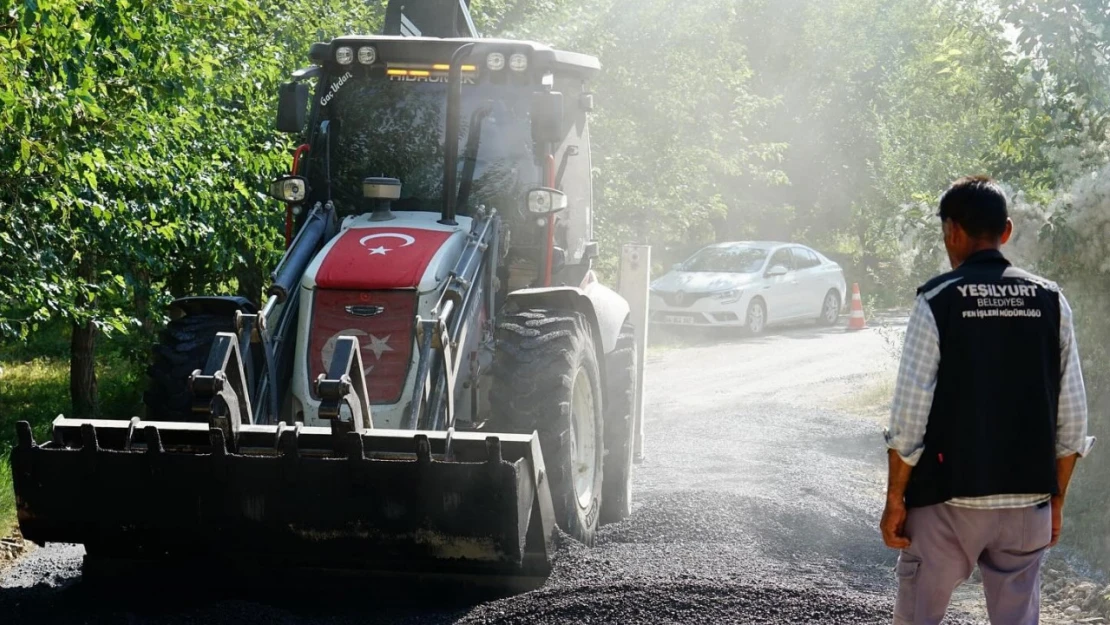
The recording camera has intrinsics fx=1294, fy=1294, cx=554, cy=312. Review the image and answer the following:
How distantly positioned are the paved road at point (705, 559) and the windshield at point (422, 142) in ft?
7.15

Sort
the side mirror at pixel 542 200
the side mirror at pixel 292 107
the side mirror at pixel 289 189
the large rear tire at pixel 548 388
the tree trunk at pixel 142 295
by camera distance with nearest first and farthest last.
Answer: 1. the large rear tire at pixel 548 388
2. the side mirror at pixel 542 200
3. the side mirror at pixel 292 107
4. the side mirror at pixel 289 189
5. the tree trunk at pixel 142 295

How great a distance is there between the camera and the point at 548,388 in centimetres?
639

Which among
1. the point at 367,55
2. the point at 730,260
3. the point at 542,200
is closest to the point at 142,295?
the point at 367,55

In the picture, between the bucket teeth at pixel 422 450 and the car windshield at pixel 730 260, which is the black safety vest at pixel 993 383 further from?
the car windshield at pixel 730 260

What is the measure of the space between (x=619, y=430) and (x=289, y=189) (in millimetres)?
2497

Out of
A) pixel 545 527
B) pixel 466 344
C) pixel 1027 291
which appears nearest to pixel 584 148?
pixel 466 344


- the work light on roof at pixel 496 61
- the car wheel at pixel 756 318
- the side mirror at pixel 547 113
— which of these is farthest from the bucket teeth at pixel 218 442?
the car wheel at pixel 756 318

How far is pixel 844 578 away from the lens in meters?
6.62

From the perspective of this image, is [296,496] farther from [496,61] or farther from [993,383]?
[993,383]

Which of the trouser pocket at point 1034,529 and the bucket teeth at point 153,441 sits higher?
the trouser pocket at point 1034,529

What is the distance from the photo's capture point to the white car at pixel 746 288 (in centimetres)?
2066

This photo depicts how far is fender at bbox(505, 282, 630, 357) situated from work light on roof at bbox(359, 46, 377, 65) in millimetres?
1864

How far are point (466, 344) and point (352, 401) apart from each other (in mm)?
1303

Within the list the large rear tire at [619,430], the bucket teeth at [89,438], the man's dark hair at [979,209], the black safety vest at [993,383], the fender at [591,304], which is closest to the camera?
the black safety vest at [993,383]
